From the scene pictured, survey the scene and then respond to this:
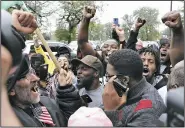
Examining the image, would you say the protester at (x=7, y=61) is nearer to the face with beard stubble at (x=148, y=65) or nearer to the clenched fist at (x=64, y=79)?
the clenched fist at (x=64, y=79)

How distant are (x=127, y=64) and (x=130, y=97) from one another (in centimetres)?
26

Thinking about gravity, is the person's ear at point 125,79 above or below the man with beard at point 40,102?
above

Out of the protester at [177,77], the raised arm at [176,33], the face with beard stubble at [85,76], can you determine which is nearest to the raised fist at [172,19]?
the raised arm at [176,33]

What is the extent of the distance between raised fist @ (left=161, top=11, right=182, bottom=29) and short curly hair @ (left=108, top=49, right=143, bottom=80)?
0.31 meters

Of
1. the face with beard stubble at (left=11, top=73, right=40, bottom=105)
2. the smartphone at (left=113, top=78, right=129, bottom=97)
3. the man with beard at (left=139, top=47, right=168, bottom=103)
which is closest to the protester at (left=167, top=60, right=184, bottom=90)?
the smartphone at (left=113, top=78, right=129, bottom=97)

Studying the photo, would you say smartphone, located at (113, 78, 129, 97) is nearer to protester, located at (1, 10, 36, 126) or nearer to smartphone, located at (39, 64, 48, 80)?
protester, located at (1, 10, 36, 126)

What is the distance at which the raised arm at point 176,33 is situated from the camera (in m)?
2.63

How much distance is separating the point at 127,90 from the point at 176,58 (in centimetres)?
65

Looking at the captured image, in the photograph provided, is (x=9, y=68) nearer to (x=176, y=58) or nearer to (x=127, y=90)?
(x=127, y=90)

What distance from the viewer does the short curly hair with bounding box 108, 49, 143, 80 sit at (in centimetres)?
251

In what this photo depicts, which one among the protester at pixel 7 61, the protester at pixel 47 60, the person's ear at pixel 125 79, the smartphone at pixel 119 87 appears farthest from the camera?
the protester at pixel 47 60

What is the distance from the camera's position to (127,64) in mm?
2547

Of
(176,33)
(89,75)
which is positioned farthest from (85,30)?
(176,33)

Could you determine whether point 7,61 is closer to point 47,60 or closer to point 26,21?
point 26,21
